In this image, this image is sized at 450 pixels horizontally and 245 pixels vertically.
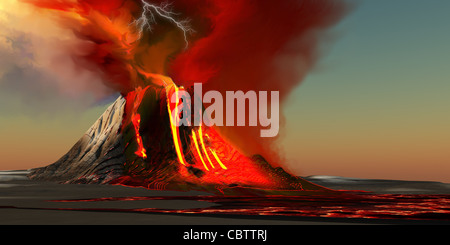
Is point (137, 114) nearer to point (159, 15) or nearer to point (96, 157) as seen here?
point (96, 157)

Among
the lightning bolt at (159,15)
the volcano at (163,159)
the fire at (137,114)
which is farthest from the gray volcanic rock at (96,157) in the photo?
the lightning bolt at (159,15)

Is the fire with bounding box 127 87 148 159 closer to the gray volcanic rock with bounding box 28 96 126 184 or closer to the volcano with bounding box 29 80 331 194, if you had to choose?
the volcano with bounding box 29 80 331 194

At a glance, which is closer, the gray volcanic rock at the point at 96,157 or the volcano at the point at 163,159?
the volcano at the point at 163,159

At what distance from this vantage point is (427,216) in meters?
23.2

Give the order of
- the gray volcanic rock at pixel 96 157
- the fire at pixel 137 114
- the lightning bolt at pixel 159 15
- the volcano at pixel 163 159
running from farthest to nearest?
the fire at pixel 137 114 → the gray volcanic rock at pixel 96 157 → the lightning bolt at pixel 159 15 → the volcano at pixel 163 159

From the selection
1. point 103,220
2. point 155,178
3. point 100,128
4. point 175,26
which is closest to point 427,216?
point 103,220

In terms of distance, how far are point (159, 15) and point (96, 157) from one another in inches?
670

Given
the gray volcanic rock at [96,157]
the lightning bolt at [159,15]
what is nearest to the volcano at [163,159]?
the gray volcanic rock at [96,157]

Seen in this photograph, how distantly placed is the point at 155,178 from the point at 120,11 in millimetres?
15477

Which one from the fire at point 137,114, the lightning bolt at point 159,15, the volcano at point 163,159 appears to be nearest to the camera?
the volcano at point 163,159

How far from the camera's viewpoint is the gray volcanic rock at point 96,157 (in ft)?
172

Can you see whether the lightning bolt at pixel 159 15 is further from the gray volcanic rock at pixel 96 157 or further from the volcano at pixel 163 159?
the gray volcanic rock at pixel 96 157

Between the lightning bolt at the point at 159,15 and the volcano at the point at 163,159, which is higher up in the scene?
the lightning bolt at the point at 159,15

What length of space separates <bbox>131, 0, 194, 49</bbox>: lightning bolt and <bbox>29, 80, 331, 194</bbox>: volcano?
6166 millimetres
